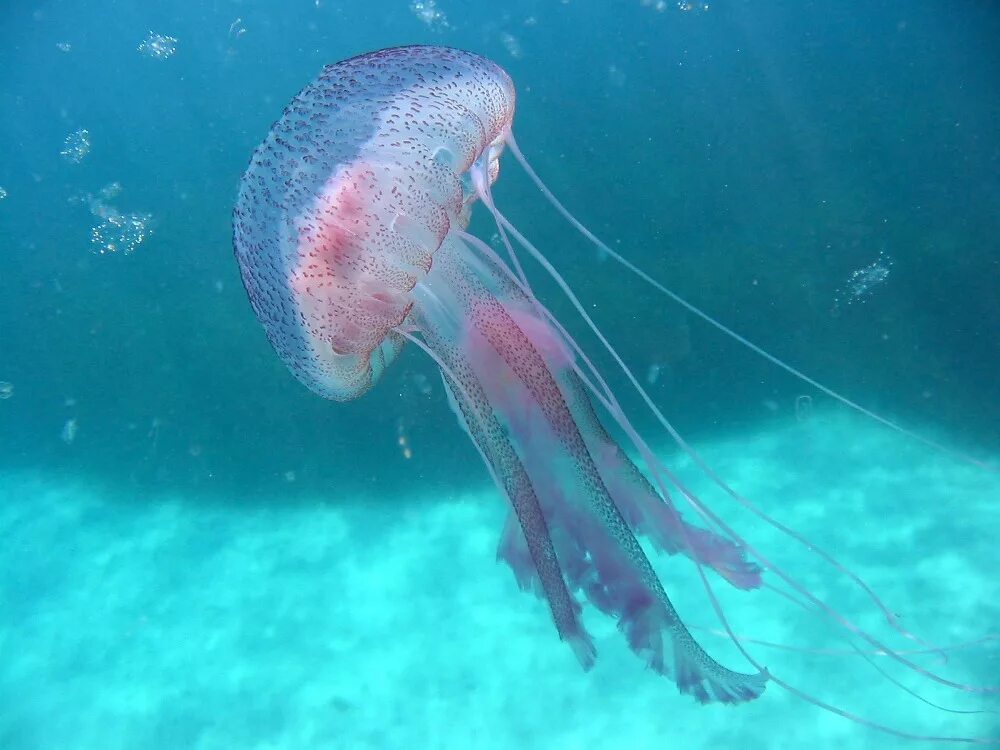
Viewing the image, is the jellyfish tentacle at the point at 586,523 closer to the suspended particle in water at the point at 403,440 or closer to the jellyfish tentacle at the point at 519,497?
the jellyfish tentacle at the point at 519,497

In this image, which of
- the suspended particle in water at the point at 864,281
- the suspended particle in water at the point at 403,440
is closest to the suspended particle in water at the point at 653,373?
the suspended particle in water at the point at 864,281

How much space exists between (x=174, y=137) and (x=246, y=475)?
185 inches

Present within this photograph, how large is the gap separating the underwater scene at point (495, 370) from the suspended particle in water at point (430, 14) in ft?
0.15

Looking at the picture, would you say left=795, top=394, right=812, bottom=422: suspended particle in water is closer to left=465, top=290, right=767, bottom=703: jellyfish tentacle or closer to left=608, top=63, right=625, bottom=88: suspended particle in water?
left=608, top=63, right=625, bottom=88: suspended particle in water

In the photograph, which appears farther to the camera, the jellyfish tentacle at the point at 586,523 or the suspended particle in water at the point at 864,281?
the suspended particle in water at the point at 864,281

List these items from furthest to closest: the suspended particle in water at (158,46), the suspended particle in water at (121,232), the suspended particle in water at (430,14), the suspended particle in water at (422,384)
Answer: the suspended particle in water at (121,232) < the suspended particle in water at (158,46) < the suspended particle in water at (422,384) < the suspended particle in water at (430,14)

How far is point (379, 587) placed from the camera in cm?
692

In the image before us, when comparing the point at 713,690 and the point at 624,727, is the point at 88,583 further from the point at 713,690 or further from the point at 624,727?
the point at 713,690

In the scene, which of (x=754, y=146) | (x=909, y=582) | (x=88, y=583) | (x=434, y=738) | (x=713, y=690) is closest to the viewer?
(x=713, y=690)

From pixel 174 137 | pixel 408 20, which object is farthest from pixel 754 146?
pixel 174 137

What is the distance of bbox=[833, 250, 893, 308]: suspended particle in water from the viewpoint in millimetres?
7125

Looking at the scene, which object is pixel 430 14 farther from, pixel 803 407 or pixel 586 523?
pixel 586 523

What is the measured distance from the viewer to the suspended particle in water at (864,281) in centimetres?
712

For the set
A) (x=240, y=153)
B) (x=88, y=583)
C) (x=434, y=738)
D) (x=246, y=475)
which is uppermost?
(x=240, y=153)
